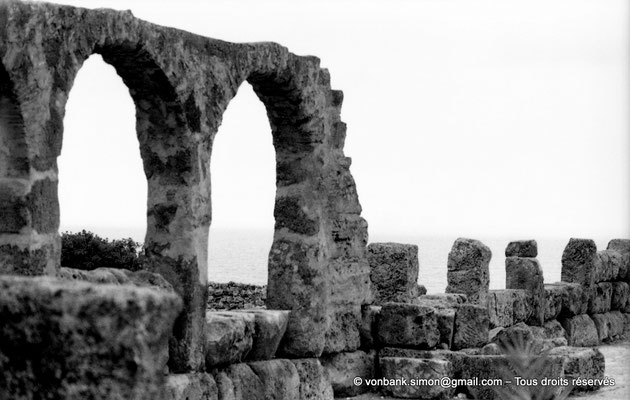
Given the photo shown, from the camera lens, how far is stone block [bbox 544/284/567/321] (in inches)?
742

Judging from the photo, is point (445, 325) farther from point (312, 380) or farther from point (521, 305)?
point (521, 305)

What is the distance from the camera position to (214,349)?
386 inches

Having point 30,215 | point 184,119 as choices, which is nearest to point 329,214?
point 184,119

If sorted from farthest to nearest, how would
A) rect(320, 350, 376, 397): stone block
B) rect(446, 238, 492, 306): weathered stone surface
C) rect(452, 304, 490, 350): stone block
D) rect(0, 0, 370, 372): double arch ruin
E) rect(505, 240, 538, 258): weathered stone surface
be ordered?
rect(505, 240, 538, 258): weathered stone surface, rect(446, 238, 492, 306): weathered stone surface, rect(452, 304, 490, 350): stone block, rect(320, 350, 376, 397): stone block, rect(0, 0, 370, 372): double arch ruin

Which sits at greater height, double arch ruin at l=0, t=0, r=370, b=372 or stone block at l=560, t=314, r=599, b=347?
double arch ruin at l=0, t=0, r=370, b=372

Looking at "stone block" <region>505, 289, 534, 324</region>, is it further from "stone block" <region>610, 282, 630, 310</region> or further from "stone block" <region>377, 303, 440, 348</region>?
"stone block" <region>377, 303, 440, 348</region>

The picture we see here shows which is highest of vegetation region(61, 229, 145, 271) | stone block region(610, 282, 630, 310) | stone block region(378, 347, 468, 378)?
vegetation region(61, 229, 145, 271)

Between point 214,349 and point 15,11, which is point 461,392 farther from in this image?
point 15,11

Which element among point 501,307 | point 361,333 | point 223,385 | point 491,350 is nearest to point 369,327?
point 361,333

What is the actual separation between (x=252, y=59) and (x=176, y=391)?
10.5ft

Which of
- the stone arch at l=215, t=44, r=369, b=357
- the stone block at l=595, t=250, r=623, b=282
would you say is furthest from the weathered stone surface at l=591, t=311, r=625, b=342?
the stone arch at l=215, t=44, r=369, b=357

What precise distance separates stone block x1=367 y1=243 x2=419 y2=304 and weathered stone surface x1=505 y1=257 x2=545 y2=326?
16.5 feet

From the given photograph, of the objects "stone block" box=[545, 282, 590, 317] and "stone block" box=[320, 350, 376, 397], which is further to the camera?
"stone block" box=[545, 282, 590, 317]

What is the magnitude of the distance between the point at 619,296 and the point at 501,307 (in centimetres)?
553
